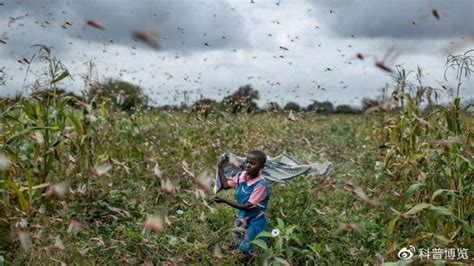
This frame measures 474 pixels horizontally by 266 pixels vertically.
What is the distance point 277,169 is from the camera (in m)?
4.81

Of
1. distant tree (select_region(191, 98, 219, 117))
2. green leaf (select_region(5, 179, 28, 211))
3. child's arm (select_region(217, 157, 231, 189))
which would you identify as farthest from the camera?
distant tree (select_region(191, 98, 219, 117))

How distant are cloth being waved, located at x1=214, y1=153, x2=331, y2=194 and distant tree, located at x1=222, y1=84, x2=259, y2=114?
336cm

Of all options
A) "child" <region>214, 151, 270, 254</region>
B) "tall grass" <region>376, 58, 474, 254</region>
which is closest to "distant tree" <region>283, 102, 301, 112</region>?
"tall grass" <region>376, 58, 474, 254</region>

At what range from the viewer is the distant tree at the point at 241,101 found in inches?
335

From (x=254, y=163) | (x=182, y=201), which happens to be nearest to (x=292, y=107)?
(x=182, y=201)

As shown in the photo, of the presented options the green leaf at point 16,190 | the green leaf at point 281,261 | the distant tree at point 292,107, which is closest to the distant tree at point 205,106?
the distant tree at point 292,107

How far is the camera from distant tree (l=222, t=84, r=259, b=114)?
8.51 m

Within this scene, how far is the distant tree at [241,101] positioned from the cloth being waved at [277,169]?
11.0ft

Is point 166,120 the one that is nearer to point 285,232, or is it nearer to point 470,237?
point 285,232

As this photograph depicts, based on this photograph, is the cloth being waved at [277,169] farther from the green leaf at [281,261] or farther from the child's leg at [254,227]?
the green leaf at [281,261]

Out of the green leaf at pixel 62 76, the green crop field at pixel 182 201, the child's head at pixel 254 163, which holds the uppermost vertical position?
the green leaf at pixel 62 76

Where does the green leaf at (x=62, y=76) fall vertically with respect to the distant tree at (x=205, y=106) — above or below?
above

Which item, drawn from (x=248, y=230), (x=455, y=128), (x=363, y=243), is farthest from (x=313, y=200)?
(x=455, y=128)

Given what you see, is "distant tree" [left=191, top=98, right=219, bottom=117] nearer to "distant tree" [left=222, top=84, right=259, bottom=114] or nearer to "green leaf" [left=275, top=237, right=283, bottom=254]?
"distant tree" [left=222, top=84, right=259, bottom=114]
